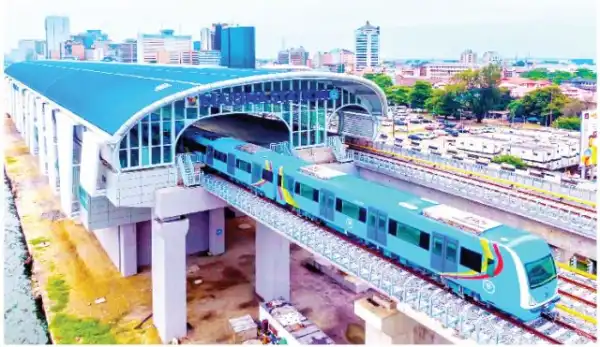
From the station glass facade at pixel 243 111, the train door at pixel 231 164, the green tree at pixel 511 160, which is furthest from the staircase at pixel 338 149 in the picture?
the green tree at pixel 511 160

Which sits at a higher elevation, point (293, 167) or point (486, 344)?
point (293, 167)

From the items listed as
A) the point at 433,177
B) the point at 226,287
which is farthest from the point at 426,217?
the point at 226,287

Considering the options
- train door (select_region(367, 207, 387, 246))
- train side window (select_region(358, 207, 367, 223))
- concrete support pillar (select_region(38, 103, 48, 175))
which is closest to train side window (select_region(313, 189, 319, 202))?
train side window (select_region(358, 207, 367, 223))

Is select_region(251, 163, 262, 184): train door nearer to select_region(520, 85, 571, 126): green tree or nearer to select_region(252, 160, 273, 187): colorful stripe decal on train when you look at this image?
select_region(252, 160, 273, 187): colorful stripe decal on train

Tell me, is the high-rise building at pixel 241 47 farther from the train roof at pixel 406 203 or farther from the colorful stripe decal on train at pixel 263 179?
the colorful stripe decal on train at pixel 263 179

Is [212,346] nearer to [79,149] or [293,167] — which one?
[293,167]

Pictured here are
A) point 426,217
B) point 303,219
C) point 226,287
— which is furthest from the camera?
point 226,287
